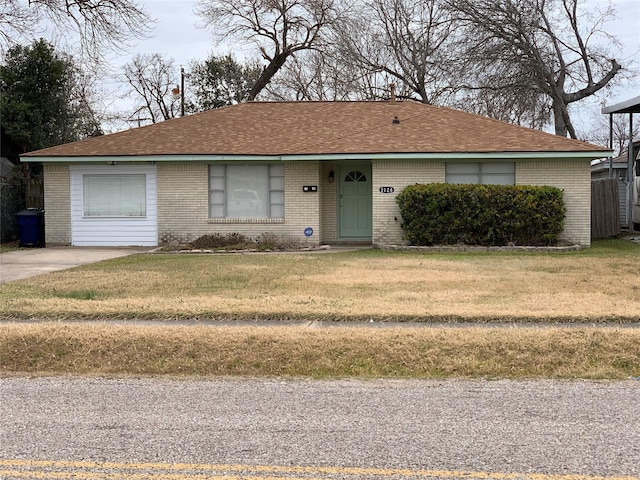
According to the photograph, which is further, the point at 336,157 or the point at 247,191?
the point at 247,191

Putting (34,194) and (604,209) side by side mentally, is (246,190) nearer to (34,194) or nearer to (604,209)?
(34,194)

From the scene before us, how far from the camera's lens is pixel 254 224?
21359 mm

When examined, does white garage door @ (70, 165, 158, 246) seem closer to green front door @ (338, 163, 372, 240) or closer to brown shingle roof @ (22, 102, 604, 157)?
brown shingle roof @ (22, 102, 604, 157)

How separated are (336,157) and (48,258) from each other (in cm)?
800

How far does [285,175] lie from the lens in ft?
69.9

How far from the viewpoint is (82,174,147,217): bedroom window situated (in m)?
21.8

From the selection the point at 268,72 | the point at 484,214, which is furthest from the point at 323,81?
the point at 484,214

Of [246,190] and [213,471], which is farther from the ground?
[246,190]

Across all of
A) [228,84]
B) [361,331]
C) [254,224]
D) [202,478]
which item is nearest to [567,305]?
[361,331]

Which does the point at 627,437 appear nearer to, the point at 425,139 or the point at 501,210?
the point at 501,210

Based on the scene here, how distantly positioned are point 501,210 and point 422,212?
208 cm

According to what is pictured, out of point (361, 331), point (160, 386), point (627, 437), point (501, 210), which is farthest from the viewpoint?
point (501, 210)

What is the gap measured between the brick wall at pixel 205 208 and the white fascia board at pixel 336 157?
20.6 inches

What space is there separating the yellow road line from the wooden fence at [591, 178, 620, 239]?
20520 mm
